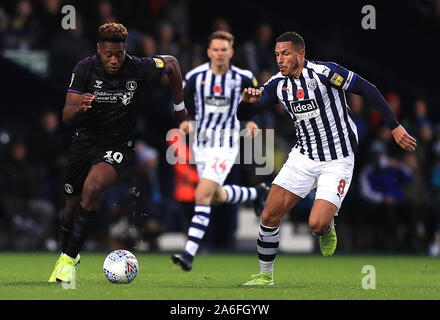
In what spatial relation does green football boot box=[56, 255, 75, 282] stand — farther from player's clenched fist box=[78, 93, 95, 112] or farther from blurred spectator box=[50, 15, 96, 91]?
blurred spectator box=[50, 15, 96, 91]

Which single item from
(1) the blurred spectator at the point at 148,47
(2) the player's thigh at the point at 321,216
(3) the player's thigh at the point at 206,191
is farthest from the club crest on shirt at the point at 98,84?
(1) the blurred spectator at the point at 148,47

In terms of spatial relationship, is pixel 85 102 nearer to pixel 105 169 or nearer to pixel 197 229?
pixel 105 169

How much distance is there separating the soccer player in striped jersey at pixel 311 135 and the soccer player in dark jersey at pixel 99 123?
3.29 feet

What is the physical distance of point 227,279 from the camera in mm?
9234

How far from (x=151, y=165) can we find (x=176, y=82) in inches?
207

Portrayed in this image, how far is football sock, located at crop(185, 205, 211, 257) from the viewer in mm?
9477

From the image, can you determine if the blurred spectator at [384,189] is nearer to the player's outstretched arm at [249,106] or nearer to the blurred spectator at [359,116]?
the blurred spectator at [359,116]

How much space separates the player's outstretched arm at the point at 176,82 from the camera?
29.4 feet

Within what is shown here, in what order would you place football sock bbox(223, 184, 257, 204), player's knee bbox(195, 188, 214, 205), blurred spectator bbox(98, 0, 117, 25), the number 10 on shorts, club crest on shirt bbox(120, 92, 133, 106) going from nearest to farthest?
the number 10 on shorts < club crest on shirt bbox(120, 92, 133, 106) < player's knee bbox(195, 188, 214, 205) < football sock bbox(223, 184, 257, 204) < blurred spectator bbox(98, 0, 117, 25)

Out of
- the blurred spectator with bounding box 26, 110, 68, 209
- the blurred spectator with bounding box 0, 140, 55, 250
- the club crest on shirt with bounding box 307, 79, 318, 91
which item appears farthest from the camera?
the blurred spectator with bounding box 26, 110, 68, 209

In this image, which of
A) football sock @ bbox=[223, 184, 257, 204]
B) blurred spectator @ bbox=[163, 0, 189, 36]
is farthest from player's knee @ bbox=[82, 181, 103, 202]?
blurred spectator @ bbox=[163, 0, 189, 36]

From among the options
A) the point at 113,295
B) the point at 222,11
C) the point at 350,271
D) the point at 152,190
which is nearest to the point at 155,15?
the point at 222,11

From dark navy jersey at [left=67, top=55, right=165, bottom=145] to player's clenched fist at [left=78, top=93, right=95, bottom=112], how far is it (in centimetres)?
36

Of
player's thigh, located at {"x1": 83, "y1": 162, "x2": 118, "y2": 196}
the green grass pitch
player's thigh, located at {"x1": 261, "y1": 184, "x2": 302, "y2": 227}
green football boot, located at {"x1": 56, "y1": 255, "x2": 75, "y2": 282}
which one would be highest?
player's thigh, located at {"x1": 83, "y1": 162, "x2": 118, "y2": 196}
